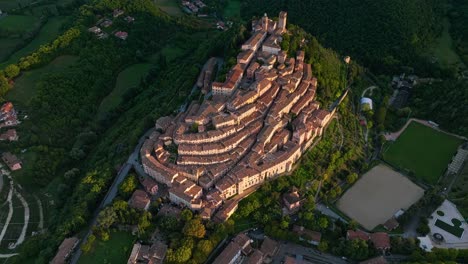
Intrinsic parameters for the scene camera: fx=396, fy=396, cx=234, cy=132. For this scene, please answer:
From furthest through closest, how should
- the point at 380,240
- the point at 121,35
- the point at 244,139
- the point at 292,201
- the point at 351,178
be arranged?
the point at 121,35, the point at 351,178, the point at 244,139, the point at 292,201, the point at 380,240

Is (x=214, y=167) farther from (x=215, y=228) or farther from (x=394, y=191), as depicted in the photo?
(x=394, y=191)

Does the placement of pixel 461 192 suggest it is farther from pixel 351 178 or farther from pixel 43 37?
pixel 43 37

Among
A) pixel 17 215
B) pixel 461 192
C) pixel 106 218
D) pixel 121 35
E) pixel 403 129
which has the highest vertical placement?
pixel 403 129

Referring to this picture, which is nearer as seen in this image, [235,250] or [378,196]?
[235,250]

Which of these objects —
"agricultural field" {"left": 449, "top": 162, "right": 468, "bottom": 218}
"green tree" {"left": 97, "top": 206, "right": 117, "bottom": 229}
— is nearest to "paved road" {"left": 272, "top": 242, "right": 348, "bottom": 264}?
"green tree" {"left": 97, "top": 206, "right": 117, "bottom": 229}

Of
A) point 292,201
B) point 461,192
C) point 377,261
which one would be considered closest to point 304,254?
point 292,201

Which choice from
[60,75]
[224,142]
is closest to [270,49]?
[224,142]

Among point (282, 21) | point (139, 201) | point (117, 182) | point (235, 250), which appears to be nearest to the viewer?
point (235, 250)

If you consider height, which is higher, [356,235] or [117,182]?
[356,235]
